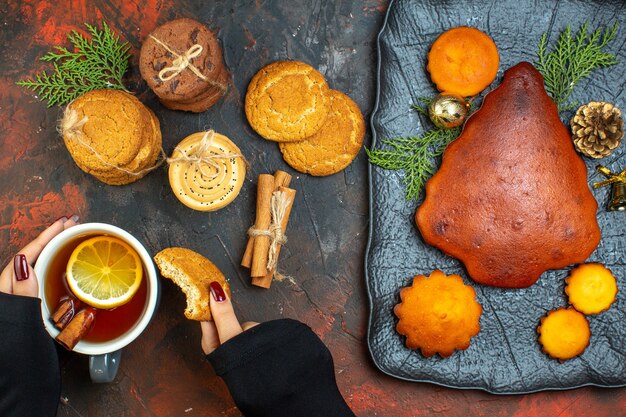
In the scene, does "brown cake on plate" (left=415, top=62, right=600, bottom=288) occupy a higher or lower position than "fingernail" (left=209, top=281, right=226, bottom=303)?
higher

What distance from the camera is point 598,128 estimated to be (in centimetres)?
204

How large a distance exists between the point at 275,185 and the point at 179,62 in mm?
509

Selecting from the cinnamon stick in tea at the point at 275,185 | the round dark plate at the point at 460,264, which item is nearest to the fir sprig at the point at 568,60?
the round dark plate at the point at 460,264

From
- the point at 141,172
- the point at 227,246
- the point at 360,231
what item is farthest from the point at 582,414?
the point at 141,172

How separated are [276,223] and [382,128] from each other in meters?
0.49

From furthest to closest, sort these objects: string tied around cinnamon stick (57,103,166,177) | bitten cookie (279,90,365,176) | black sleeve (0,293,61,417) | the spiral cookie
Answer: bitten cookie (279,90,365,176)
the spiral cookie
string tied around cinnamon stick (57,103,166,177)
black sleeve (0,293,61,417)

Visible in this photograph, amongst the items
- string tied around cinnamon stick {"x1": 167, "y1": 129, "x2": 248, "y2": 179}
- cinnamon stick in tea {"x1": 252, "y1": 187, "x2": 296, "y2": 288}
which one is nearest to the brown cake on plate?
cinnamon stick in tea {"x1": 252, "y1": 187, "x2": 296, "y2": 288}

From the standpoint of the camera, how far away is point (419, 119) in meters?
2.14

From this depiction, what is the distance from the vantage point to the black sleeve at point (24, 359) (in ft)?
5.66

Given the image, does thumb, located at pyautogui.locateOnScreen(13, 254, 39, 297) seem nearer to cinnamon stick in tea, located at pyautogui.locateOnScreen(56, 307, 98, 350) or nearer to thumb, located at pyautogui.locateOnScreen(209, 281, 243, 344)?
cinnamon stick in tea, located at pyautogui.locateOnScreen(56, 307, 98, 350)

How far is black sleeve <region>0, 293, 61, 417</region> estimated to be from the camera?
1.73m

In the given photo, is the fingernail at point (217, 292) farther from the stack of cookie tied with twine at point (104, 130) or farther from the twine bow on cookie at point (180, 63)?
the twine bow on cookie at point (180, 63)

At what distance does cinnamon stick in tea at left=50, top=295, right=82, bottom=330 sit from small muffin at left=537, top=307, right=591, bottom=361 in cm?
153

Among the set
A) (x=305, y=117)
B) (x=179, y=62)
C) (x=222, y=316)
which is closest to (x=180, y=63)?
(x=179, y=62)
